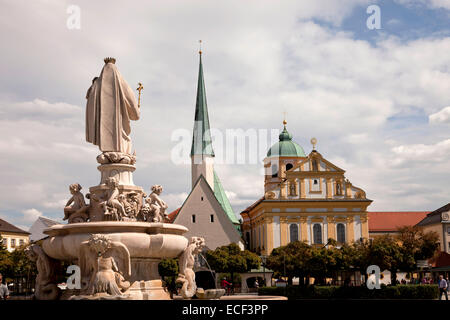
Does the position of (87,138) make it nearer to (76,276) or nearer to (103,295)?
(76,276)

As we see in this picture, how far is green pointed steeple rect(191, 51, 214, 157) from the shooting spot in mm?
83000

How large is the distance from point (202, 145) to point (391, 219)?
1359 inches

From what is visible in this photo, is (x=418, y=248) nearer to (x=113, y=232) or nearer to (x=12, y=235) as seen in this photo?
(x=113, y=232)

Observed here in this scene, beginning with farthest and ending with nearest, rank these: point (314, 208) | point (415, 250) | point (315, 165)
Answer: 1. point (315, 165)
2. point (314, 208)
3. point (415, 250)

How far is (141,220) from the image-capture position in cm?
1759

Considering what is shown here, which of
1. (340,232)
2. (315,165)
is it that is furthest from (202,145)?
(340,232)

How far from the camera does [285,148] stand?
97.2 m

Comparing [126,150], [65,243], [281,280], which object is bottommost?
[281,280]

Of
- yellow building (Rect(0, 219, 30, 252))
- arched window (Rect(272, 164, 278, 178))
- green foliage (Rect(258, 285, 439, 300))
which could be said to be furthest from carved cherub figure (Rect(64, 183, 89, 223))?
arched window (Rect(272, 164, 278, 178))

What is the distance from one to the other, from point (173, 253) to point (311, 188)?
56.9 metres

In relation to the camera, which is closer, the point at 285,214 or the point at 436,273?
the point at 436,273

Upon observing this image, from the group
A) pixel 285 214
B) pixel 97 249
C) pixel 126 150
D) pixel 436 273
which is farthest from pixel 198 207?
pixel 97 249

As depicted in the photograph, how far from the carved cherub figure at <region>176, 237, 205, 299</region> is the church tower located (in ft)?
210
